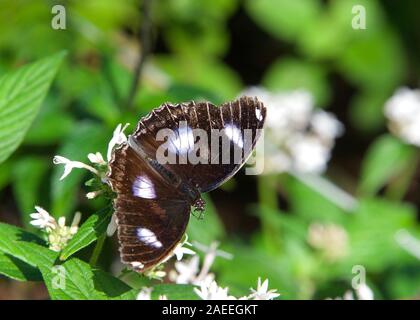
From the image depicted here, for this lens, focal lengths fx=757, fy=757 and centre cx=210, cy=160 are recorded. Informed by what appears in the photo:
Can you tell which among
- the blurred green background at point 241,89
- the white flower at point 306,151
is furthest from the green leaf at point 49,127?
the white flower at point 306,151

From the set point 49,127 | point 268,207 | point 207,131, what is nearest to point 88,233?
point 207,131

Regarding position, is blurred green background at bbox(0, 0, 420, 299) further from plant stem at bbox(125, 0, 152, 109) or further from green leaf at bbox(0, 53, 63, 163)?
green leaf at bbox(0, 53, 63, 163)

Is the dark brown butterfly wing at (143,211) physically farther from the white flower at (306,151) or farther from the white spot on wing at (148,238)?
the white flower at (306,151)

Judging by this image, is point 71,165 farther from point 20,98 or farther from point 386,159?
point 386,159

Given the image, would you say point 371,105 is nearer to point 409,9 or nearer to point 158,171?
point 409,9
